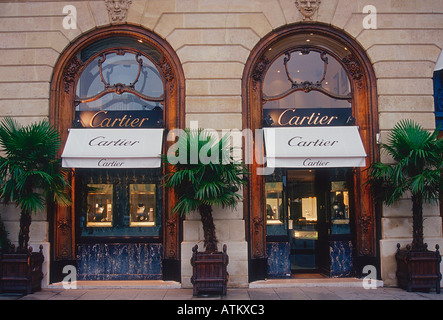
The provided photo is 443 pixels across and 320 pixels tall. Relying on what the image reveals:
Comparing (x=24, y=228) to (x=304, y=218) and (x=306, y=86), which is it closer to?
(x=304, y=218)

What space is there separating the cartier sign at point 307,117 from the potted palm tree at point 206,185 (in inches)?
83.5

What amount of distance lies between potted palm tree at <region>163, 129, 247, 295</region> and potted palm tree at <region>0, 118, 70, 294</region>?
2.75 metres

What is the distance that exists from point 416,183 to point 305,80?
3.82 m

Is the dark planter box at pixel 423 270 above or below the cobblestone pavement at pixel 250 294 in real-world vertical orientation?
above

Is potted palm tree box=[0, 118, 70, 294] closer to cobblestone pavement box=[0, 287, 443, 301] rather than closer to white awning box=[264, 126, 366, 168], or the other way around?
cobblestone pavement box=[0, 287, 443, 301]

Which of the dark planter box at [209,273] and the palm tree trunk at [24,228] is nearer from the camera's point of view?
the dark planter box at [209,273]

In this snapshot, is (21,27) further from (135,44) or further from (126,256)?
(126,256)

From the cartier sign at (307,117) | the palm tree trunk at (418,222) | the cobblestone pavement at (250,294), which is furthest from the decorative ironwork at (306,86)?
the cobblestone pavement at (250,294)

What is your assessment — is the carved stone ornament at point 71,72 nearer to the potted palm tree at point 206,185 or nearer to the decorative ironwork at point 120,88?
the decorative ironwork at point 120,88

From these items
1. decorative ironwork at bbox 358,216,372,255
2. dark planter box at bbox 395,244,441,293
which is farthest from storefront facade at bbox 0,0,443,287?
dark planter box at bbox 395,244,441,293

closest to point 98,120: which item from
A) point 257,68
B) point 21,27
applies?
point 21,27

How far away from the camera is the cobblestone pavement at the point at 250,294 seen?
7.68m

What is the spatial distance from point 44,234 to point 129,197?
2.18 m

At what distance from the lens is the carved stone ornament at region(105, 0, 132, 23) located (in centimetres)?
933
